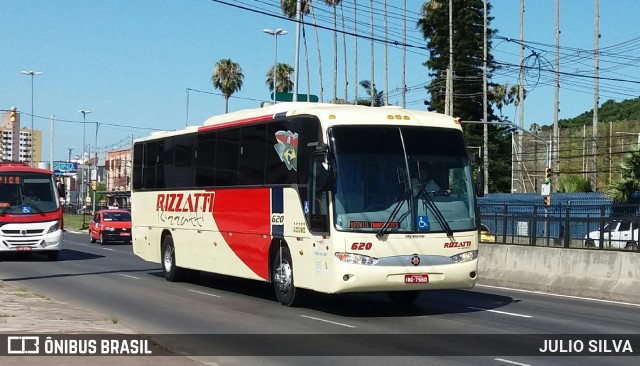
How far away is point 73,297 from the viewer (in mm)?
19453

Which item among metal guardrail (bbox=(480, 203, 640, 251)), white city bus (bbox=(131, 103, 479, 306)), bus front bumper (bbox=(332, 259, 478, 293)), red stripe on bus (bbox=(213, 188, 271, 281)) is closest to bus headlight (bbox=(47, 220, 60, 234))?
red stripe on bus (bbox=(213, 188, 271, 281))

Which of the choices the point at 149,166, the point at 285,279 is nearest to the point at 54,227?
the point at 149,166

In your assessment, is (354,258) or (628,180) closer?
(354,258)

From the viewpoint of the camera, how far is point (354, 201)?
52.3ft

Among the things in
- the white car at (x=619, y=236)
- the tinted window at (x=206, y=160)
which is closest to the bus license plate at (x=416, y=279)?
the tinted window at (x=206, y=160)

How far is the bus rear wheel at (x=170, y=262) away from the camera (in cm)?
2395

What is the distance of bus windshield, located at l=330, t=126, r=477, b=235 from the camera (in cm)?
1595

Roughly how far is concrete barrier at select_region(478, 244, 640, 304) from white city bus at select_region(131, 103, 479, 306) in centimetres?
477

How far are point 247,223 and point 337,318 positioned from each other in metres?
4.06

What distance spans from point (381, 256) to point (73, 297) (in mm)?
6968

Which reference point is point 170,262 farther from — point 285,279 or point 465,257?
point 465,257

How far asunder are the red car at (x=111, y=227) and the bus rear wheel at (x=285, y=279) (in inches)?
1218

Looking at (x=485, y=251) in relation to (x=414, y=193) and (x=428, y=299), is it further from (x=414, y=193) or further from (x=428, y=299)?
(x=414, y=193)

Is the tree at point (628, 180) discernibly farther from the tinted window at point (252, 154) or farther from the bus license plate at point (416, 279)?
the bus license plate at point (416, 279)
